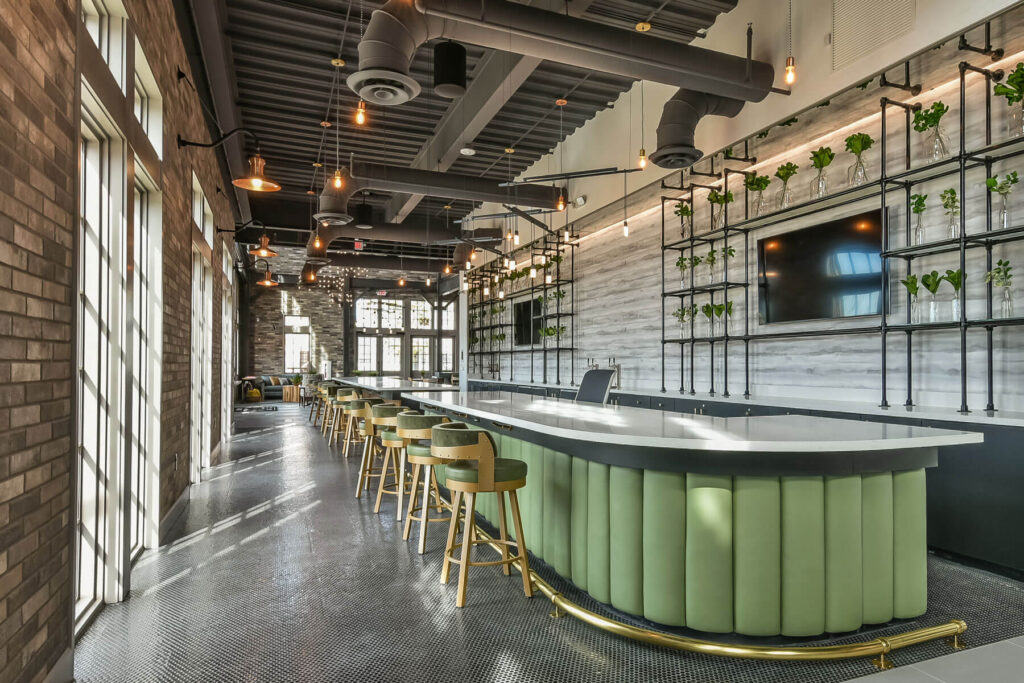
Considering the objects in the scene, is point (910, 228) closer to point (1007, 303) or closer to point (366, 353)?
point (1007, 303)

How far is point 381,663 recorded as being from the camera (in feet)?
8.32

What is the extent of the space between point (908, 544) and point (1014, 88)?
2.84 meters

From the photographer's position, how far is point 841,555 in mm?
2680

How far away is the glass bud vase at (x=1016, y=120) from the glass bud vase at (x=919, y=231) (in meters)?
0.74

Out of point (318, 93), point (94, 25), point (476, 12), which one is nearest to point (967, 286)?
point (476, 12)

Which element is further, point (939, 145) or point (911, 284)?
point (911, 284)

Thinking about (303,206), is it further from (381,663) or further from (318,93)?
(381,663)

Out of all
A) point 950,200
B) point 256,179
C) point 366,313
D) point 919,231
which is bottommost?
point 919,231

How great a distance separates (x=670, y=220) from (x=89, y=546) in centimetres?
643

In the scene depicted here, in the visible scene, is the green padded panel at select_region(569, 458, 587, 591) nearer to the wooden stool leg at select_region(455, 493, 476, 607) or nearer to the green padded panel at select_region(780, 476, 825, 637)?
the wooden stool leg at select_region(455, 493, 476, 607)

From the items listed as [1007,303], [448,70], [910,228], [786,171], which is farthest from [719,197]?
[448,70]

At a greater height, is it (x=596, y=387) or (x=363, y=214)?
(x=363, y=214)

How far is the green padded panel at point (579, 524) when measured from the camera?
3.19 meters

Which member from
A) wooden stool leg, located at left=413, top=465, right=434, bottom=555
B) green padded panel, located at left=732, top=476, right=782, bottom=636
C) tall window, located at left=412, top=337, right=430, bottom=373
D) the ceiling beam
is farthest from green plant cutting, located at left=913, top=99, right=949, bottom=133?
tall window, located at left=412, top=337, right=430, bottom=373
